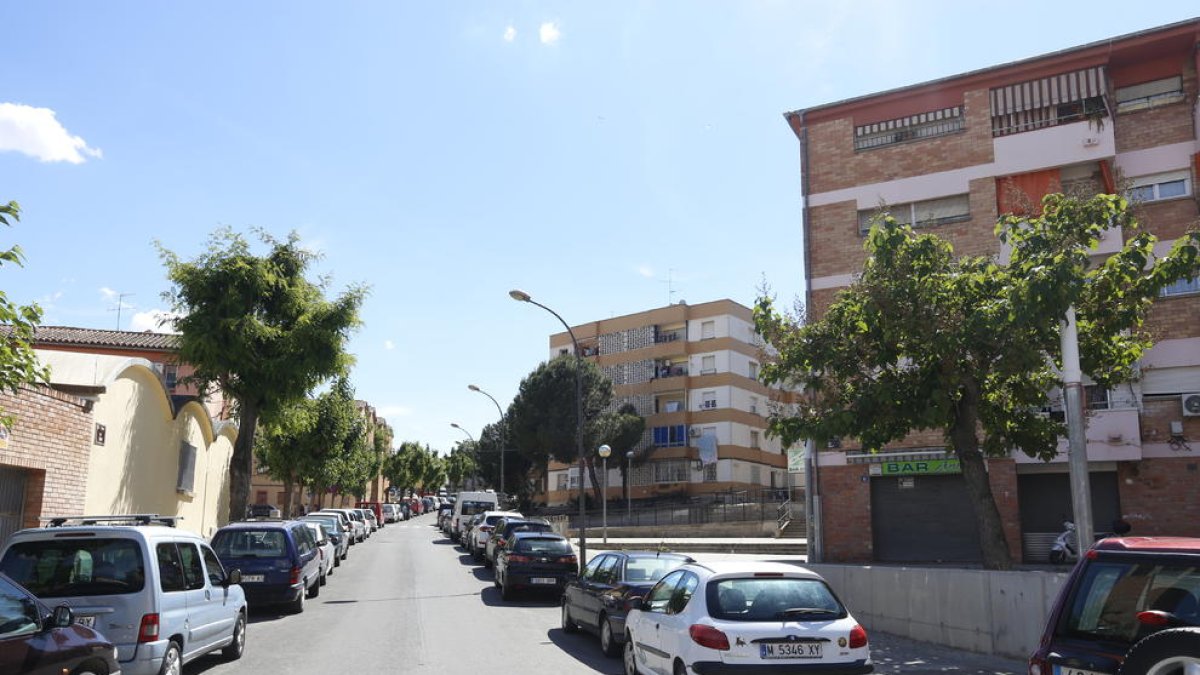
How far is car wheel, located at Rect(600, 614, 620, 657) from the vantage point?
11.4m

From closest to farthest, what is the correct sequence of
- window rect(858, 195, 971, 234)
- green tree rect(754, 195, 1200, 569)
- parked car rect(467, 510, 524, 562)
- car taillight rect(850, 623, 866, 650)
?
car taillight rect(850, 623, 866, 650), green tree rect(754, 195, 1200, 569), window rect(858, 195, 971, 234), parked car rect(467, 510, 524, 562)

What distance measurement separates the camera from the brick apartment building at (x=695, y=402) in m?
56.9

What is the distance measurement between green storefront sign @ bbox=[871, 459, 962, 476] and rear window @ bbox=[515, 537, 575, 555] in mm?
11457

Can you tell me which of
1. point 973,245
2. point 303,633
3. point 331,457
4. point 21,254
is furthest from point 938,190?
point 331,457

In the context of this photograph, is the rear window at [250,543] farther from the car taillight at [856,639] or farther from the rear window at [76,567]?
the car taillight at [856,639]

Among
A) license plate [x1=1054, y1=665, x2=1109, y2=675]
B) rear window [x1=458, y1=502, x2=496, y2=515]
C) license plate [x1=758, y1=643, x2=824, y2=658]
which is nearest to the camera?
license plate [x1=1054, y1=665, x2=1109, y2=675]

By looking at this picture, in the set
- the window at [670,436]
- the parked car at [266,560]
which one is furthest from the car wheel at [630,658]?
the window at [670,436]

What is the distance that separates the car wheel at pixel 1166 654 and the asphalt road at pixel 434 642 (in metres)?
6.19

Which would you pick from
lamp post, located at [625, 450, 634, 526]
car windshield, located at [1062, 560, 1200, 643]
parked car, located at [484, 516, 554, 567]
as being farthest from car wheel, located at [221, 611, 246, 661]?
lamp post, located at [625, 450, 634, 526]

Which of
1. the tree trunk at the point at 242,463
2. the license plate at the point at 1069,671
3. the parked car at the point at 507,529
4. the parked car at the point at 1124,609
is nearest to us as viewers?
the parked car at the point at 1124,609

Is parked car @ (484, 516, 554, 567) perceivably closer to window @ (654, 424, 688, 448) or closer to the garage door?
the garage door

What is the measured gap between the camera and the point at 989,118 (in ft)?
85.6

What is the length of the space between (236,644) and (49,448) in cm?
732

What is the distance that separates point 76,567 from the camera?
832 centimetres
